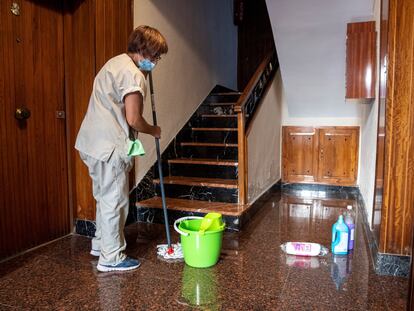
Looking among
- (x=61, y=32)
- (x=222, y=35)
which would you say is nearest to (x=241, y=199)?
(x=61, y=32)

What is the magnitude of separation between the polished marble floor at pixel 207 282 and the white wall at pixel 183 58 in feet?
3.59

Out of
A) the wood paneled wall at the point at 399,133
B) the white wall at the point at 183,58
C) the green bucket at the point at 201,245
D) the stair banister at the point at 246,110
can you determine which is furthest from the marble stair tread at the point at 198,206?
the wood paneled wall at the point at 399,133

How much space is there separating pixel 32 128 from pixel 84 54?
654 mm

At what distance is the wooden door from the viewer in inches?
86.0

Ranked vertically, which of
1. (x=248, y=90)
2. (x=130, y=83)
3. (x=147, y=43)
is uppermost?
(x=147, y=43)

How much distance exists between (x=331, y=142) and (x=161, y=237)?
9.14 feet

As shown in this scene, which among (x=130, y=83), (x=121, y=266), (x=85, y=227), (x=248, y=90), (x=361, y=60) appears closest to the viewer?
(x=130, y=83)

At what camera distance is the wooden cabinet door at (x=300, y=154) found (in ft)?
15.2

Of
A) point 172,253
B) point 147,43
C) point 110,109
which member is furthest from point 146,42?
point 172,253

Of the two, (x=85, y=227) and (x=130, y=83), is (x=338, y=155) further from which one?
(x=130, y=83)

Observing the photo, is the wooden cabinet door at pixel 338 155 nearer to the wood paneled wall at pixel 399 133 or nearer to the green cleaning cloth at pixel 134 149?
the wood paneled wall at pixel 399 133

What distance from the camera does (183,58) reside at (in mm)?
3896

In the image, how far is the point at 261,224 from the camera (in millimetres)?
3041

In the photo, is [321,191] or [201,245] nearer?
[201,245]
